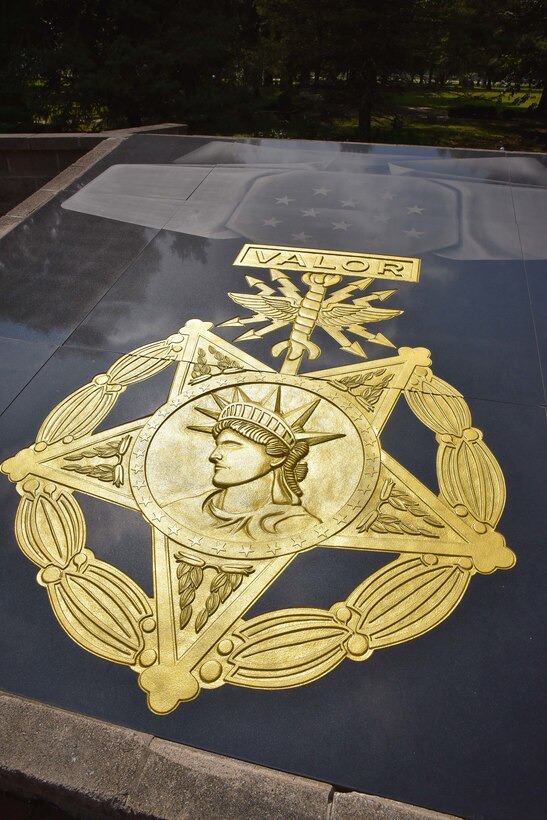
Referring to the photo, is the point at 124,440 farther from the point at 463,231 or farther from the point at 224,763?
the point at 463,231

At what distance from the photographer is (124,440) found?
3297 mm

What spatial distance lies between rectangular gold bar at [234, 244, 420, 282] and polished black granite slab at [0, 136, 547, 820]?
0.47 feet

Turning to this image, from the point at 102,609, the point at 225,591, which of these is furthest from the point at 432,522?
the point at 102,609

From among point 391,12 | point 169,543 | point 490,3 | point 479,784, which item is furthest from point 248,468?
point 490,3

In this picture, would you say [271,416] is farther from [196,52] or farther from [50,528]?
[196,52]

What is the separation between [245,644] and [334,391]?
1662 mm

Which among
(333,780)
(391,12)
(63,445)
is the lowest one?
(333,780)

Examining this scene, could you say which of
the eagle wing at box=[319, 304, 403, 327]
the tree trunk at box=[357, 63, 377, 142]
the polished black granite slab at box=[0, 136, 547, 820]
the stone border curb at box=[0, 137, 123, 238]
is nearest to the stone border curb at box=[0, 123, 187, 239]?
the stone border curb at box=[0, 137, 123, 238]

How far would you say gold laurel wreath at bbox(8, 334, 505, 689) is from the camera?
93.8 inches

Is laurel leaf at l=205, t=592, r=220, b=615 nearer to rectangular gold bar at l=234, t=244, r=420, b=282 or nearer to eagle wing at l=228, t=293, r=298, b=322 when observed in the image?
eagle wing at l=228, t=293, r=298, b=322

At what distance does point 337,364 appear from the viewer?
3.87 meters

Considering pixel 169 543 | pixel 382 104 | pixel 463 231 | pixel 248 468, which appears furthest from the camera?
pixel 382 104

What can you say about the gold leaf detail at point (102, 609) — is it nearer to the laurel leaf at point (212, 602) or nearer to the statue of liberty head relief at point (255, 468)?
the laurel leaf at point (212, 602)

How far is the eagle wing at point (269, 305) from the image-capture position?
4383 millimetres
